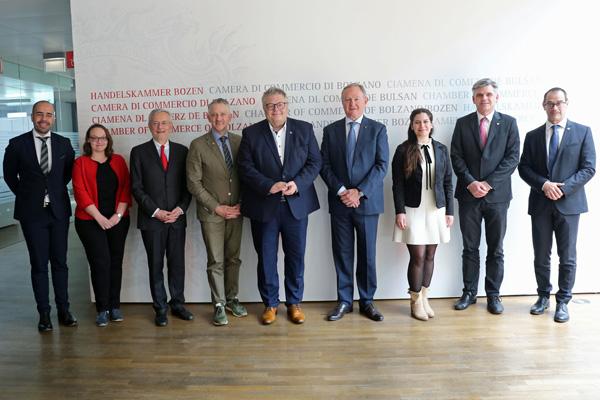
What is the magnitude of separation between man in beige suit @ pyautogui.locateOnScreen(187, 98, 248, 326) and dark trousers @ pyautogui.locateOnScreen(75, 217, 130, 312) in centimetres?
73

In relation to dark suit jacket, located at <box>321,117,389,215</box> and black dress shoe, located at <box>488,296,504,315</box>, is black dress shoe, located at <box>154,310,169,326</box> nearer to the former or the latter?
dark suit jacket, located at <box>321,117,389,215</box>

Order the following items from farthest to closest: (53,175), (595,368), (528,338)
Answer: (53,175)
(528,338)
(595,368)

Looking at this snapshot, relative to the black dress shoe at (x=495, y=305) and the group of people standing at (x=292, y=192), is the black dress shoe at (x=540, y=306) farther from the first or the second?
the black dress shoe at (x=495, y=305)


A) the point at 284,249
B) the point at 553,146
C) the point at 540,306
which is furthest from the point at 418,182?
the point at 540,306

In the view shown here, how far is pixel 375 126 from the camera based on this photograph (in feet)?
13.8

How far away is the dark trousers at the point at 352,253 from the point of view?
4258 mm

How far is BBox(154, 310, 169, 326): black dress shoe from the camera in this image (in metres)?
4.21

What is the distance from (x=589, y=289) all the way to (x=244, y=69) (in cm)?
386

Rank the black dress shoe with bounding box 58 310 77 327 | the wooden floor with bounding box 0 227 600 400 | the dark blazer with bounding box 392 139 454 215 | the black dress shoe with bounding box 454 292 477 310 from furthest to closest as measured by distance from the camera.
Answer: the black dress shoe with bounding box 454 292 477 310
the black dress shoe with bounding box 58 310 77 327
the dark blazer with bounding box 392 139 454 215
the wooden floor with bounding box 0 227 600 400

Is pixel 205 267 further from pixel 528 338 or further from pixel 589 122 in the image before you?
pixel 589 122

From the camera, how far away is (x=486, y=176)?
425cm

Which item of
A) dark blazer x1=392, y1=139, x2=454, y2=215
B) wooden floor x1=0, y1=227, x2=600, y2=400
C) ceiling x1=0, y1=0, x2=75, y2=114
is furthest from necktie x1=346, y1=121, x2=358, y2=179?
ceiling x1=0, y1=0, x2=75, y2=114

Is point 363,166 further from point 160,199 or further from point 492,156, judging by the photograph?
point 160,199

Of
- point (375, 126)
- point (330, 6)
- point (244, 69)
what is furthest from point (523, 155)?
point (244, 69)
